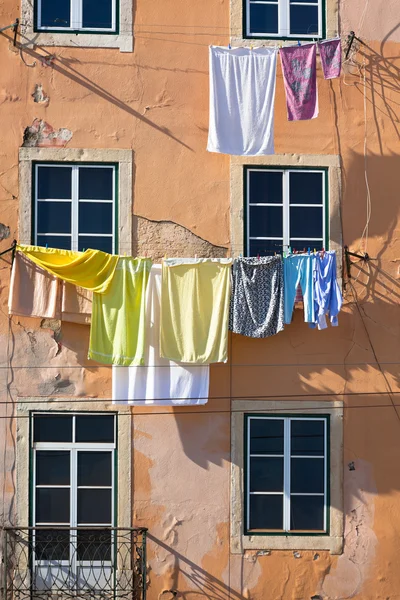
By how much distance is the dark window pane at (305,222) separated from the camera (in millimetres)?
14328

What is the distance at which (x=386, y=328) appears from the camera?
1416 cm

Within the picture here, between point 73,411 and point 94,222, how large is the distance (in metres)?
2.42

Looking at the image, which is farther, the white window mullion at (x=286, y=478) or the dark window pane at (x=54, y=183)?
the dark window pane at (x=54, y=183)

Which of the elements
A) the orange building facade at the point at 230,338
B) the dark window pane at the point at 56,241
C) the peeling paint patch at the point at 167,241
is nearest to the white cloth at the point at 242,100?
the orange building facade at the point at 230,338

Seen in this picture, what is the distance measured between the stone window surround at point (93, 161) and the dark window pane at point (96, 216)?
0.69ft

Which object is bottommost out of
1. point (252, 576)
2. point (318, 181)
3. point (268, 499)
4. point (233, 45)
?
point (252, 576)

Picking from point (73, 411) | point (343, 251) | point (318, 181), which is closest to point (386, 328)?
point (343, 251)

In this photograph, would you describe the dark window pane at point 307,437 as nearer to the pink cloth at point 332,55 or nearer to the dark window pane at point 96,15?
the pink cloth at point 332,55

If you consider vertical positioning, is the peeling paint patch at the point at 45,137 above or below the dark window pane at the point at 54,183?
above

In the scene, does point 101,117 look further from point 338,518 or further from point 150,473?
point 338,518

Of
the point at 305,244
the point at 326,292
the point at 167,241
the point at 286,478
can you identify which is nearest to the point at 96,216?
the point at 167,241

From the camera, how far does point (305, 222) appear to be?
1437cm

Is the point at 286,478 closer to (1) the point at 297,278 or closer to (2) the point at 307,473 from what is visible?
(2) the point at 307,473

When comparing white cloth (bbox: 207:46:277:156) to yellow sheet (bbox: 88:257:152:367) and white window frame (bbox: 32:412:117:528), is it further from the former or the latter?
white window frame (bbox: 32:412:117:528)
